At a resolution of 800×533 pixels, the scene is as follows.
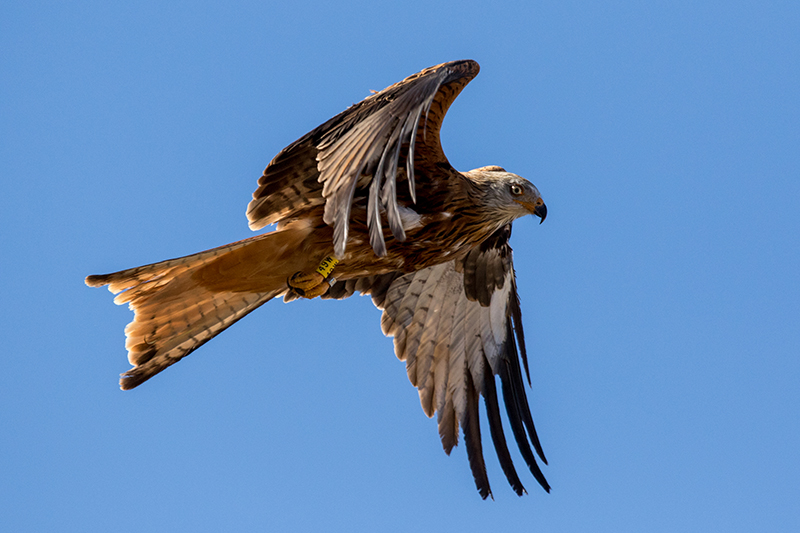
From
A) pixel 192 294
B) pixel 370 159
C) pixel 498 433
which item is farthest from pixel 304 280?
pixel 498 433

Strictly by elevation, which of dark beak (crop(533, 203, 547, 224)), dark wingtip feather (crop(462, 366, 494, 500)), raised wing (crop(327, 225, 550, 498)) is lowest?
dark wingtip feather (crop(462, 366, 494, 500))

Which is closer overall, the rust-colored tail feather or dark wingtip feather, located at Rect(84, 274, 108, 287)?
dark wingtip feather, located at Rect(84, 274, 108, 287)

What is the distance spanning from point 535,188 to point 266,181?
219cm

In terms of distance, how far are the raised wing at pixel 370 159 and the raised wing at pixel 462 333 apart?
1446 mm

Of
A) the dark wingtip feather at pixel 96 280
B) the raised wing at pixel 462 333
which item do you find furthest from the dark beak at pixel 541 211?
the dark wingtip feather at pixel 96 280

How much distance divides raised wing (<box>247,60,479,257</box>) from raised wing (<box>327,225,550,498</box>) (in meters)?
1.45

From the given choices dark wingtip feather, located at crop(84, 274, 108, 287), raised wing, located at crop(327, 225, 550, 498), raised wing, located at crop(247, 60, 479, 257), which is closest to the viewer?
raised wing, located at crop(247, 60, 479, 257)

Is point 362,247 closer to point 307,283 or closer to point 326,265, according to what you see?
point 326,265

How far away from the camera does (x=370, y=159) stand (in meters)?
5.64

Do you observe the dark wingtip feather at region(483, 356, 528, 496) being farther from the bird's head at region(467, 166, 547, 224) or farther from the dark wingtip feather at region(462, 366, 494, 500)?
the bird's head at region(467, 166, 547, 224)

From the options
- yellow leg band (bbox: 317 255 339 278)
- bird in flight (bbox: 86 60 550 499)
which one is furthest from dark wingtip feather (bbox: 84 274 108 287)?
yellow leg band (bbox: 317 255 339 278)

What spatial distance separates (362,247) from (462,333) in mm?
1975

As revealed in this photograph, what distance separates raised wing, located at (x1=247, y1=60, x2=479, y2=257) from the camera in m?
5.29

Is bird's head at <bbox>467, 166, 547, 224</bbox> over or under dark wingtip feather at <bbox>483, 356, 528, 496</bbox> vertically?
over
